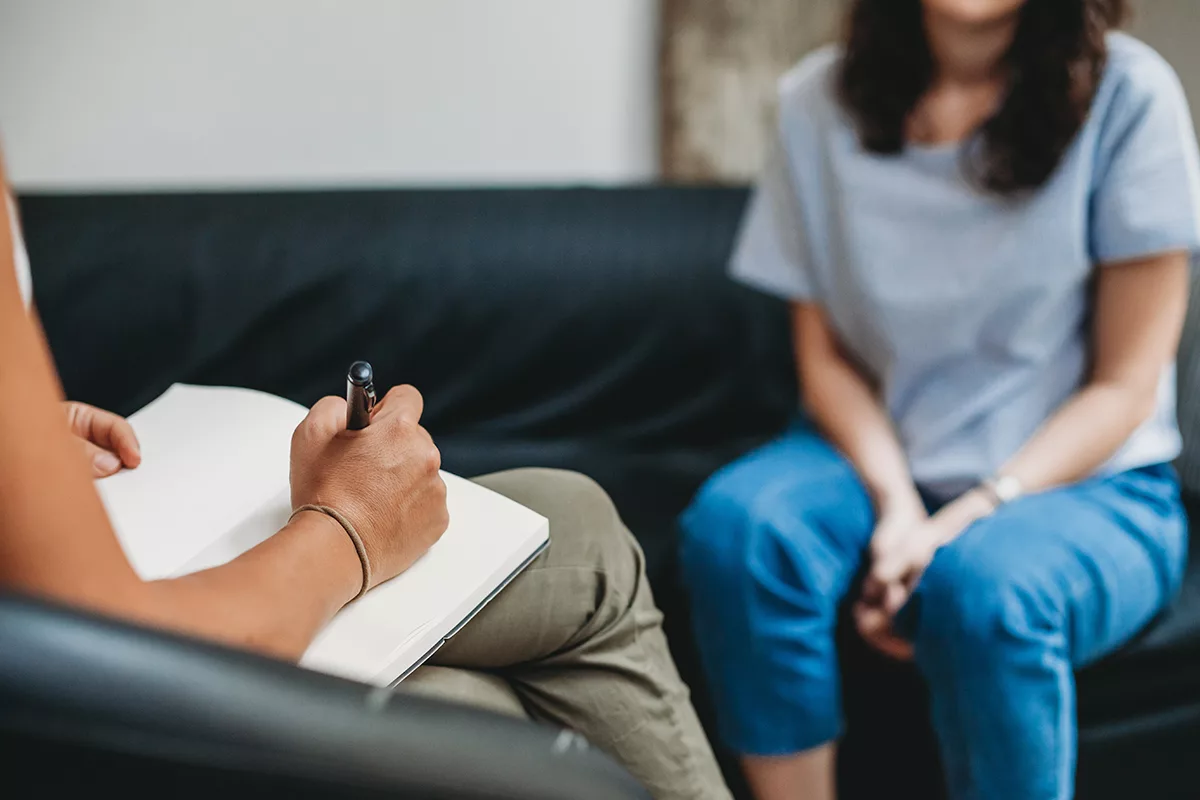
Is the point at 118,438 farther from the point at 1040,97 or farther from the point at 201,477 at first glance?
the point at 1040,97

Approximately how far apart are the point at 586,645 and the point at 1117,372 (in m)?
0.57

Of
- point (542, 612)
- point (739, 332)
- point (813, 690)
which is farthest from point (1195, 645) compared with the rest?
point (542, 612)

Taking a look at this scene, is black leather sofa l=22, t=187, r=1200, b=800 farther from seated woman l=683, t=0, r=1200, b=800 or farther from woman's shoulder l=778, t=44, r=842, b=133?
woman's shoulder l=778, t=44, r=842, b=133

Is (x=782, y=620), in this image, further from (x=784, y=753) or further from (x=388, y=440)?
(x=388, y=440)

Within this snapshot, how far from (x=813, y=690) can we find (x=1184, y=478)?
0.50 m

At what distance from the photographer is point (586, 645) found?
19.4 inches

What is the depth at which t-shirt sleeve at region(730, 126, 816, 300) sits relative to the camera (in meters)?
0.94

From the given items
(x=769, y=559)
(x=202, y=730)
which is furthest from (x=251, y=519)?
(x=769, y=559)

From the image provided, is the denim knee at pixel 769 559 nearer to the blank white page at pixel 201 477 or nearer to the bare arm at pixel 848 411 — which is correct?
the bare arm at pixel 848 411

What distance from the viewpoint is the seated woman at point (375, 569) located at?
0.33 m

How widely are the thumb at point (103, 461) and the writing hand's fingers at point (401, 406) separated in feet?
0.36

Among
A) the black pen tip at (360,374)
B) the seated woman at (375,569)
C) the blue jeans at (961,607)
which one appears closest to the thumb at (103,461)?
the seated woman at (375,569)

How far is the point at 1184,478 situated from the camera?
1.01 meters

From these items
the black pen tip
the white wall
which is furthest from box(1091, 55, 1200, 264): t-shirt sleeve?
the white wall
